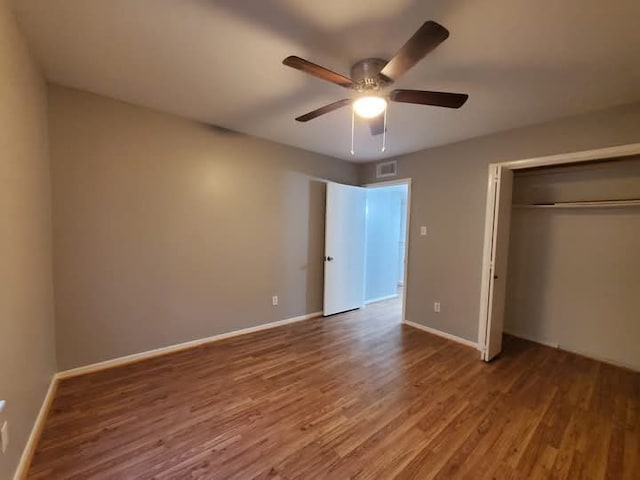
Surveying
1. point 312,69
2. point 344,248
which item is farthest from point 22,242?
point 344,248

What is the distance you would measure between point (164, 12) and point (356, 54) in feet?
3.61

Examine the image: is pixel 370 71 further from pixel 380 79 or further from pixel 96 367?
pixel 96 367

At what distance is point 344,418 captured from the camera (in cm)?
201

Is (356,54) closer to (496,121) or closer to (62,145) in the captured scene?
(496,121)

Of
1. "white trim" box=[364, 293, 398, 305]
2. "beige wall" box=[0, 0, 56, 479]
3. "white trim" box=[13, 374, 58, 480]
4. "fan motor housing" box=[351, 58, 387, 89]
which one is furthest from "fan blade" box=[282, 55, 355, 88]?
"white trim" box=[364, 293, 398, 305]

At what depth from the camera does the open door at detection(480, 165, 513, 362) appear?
284 cm

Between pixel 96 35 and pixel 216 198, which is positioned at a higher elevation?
pixel 96 35

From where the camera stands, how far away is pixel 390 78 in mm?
1634

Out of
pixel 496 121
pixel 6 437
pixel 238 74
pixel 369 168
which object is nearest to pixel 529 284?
pixel 496 121

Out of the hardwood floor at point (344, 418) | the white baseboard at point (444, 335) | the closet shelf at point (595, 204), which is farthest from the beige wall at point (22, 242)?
the closet shelf at point (595, 204)

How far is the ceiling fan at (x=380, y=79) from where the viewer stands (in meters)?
1.38

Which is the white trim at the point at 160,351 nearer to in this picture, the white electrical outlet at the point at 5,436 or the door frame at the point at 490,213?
the white electrical outlet at the point at 5,436

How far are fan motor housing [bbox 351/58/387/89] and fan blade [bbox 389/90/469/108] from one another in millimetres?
134

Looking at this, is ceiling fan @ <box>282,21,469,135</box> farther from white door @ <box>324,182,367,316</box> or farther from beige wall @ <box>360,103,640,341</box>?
white door @ <box>324,182,367,316</box>
